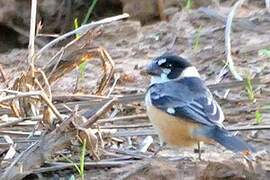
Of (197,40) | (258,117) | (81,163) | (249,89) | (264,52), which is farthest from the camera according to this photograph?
(197,40)

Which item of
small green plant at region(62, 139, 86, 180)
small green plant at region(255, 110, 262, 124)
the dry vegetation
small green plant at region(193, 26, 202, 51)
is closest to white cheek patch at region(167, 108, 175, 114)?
the dry vegetation

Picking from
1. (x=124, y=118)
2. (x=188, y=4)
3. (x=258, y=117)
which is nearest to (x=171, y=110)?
(x=258, y=117)

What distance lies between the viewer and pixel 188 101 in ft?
19.7

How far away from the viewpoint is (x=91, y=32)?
6.90 meters

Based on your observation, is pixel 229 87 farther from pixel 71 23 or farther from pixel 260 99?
pixel 71 23

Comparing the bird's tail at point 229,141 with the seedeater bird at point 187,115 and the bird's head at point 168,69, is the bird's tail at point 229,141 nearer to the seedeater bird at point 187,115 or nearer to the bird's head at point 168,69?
the seedeater bird at point 187,115

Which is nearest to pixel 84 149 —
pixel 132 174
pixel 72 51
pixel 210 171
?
pixel 132 174

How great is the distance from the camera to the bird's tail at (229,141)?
18.3 ft

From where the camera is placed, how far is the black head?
6.50 m

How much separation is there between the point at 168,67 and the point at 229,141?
3.41 ft

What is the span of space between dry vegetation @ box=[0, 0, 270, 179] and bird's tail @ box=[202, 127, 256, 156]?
8 centimetres

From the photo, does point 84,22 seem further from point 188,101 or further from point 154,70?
point 188,101

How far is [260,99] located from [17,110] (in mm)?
1642

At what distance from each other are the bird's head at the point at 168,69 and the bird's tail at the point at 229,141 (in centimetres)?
81
